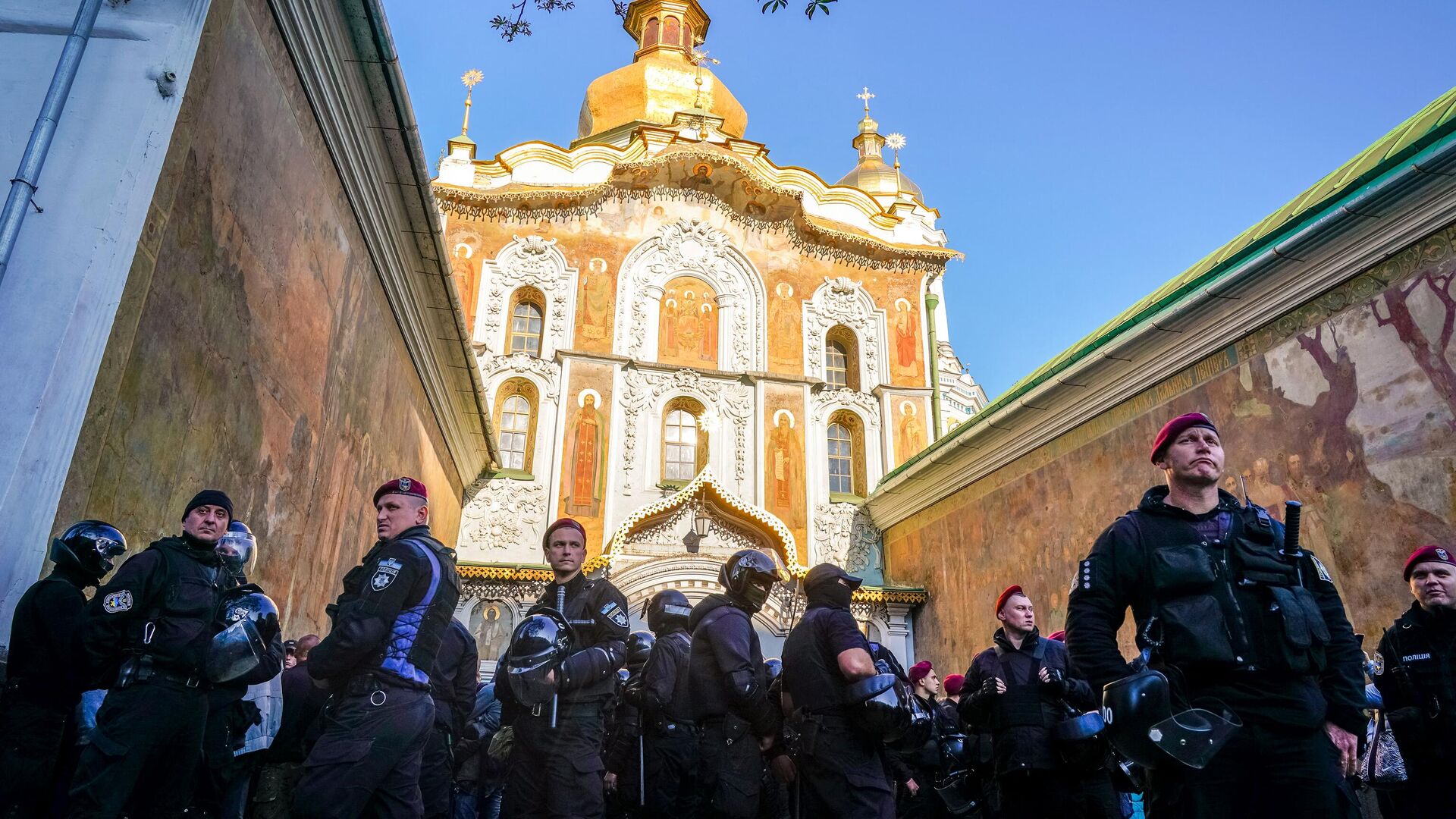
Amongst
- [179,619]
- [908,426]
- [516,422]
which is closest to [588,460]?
[516,422]

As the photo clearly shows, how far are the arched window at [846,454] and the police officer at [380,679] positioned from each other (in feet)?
49.3

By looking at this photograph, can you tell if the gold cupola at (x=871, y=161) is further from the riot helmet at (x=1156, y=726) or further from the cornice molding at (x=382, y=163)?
the riot helmet at (x=1156, y=726)

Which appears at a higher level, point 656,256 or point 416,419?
point 656,256

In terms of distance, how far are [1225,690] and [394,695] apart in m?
3.08

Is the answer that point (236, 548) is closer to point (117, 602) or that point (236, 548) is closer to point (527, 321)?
point (117, 602)

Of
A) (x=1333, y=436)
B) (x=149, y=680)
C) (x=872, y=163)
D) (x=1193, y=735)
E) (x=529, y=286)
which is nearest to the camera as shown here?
(x=1193, y=735)

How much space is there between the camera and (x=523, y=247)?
60.8 ft

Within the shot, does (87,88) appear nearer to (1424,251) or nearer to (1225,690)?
(1225,690)

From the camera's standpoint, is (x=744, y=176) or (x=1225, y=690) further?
(x=744, y=176)

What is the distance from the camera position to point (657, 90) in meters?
25.4

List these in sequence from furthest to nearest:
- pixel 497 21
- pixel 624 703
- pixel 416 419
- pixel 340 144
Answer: pixel 416 419 < pixel 340 144 < pixel 624 703 < pixel 497 21

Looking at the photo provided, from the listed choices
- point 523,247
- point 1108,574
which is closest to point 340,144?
point 1108,574

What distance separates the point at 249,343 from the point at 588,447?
37.8 feet

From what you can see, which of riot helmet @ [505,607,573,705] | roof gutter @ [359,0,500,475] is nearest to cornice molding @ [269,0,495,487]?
roof gutter @ [359,0,500,475]
